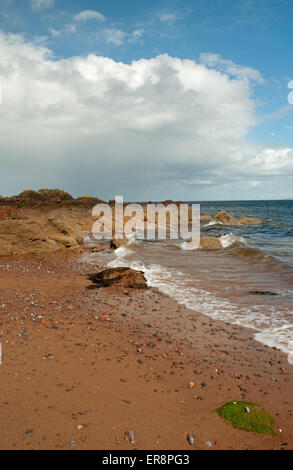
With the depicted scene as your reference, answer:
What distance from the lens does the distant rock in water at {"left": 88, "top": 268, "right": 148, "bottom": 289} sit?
1006 cm

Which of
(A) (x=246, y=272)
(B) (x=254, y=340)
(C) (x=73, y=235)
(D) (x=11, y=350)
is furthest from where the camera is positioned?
(C) (x=73, y=235)

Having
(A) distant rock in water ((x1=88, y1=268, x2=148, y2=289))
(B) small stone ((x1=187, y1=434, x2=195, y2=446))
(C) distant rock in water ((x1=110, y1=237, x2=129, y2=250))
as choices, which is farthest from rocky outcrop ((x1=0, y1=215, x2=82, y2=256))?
(B) small stone ((x1=187, y1=434, x2=195, y2=446))

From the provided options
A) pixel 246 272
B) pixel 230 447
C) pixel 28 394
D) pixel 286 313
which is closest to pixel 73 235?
pixel 246 272

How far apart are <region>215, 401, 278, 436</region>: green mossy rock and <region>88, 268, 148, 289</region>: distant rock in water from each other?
6.27 m

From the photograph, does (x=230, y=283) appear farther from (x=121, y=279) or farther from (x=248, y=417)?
(x=248, y=417)

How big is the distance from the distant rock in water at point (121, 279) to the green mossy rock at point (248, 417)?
6.27 m

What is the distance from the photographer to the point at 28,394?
3949mm

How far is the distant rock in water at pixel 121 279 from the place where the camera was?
1006cm

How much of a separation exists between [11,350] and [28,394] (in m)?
1.39

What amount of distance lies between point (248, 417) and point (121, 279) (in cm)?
698

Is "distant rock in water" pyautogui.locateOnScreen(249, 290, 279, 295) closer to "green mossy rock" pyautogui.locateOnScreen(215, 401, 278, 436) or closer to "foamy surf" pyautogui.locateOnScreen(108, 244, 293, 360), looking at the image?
"foamy surf" pyautogui.locateOnScreen(108, 244, 293, 360)

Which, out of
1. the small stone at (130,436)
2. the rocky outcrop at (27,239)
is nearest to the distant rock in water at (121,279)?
the small stone at (130,436)
